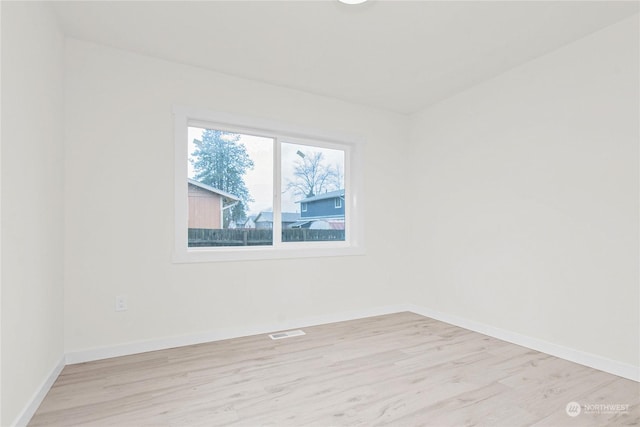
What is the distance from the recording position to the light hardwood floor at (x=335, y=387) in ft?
6.00

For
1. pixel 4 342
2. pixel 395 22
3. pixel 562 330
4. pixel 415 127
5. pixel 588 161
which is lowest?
pixel 562 330

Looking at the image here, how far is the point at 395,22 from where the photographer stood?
7.91 feet

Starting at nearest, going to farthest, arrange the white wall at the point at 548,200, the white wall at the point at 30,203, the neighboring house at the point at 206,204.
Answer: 1. the white wall at the point at 30,203
2. the white wall at the point at 548,200
3. the neighboring house at the point at 206,204

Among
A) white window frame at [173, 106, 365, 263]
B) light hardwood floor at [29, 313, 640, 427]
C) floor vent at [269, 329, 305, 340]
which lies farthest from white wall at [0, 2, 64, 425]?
floor vent at [269, 329, 305, 340]

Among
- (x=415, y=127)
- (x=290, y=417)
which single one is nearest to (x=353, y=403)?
(x=290, y=417)

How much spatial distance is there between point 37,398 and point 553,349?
3.55m

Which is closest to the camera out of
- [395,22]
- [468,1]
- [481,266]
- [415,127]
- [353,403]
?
[353,403]

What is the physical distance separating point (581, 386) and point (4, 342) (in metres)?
3.20

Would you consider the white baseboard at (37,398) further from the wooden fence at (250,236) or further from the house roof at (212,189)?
the house roof at (212,189)

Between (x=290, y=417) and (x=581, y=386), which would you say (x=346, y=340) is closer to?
(x=290, y=417)

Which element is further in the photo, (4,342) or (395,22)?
(395,22)

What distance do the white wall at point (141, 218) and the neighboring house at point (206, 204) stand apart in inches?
9.8
